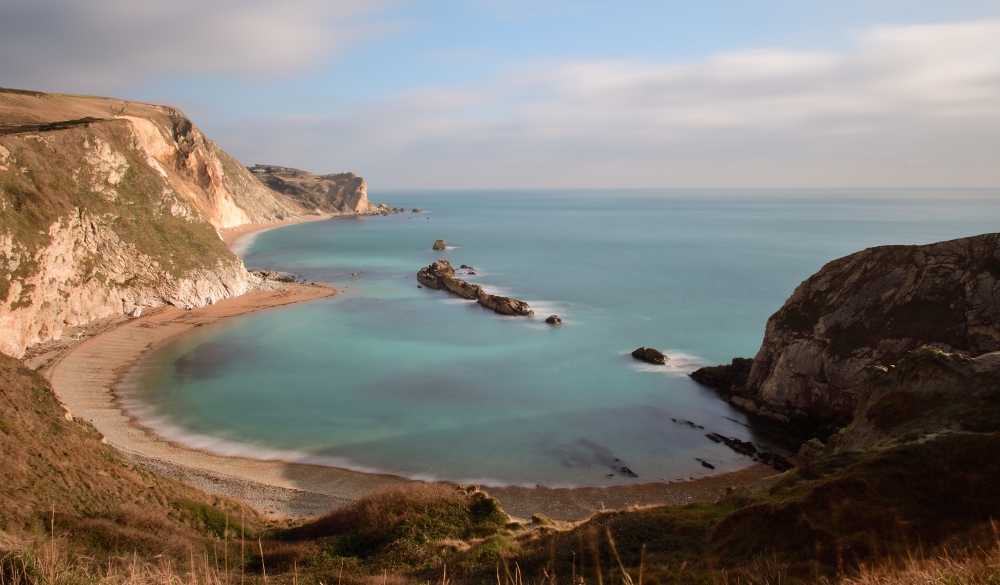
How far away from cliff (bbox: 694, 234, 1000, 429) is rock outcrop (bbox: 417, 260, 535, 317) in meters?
22.7

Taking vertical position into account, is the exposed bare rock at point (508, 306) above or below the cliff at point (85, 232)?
below

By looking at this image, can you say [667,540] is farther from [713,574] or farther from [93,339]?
[93,339]

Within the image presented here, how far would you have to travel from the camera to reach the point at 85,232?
35.2 meters

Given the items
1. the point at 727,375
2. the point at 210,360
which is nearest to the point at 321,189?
the point at 210,360

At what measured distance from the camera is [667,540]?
453 inches

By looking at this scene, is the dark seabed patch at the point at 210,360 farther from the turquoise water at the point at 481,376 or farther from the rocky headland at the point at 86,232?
the rocky headland at the point at 86,232

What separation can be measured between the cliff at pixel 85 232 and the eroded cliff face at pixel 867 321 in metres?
38.2

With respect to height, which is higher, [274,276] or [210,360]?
[274,276]

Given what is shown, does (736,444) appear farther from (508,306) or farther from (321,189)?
(321,189)

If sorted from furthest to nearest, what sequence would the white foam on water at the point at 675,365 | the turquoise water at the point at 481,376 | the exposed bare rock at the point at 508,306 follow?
the exposed bare rock at the point at 508,306 → the white foam on water at the point at 675,365 → the turquoise water at the point at 481,376

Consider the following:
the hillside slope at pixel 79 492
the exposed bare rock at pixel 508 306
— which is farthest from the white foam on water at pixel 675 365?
the hillside slope at pixel 79 492

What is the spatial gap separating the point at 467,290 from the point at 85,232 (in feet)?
101

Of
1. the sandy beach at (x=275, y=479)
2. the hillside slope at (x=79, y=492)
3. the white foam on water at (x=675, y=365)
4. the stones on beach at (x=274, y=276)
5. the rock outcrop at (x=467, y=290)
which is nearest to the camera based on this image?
the hillside slope at (x=79, y=492)

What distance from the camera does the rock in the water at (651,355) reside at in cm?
3372
